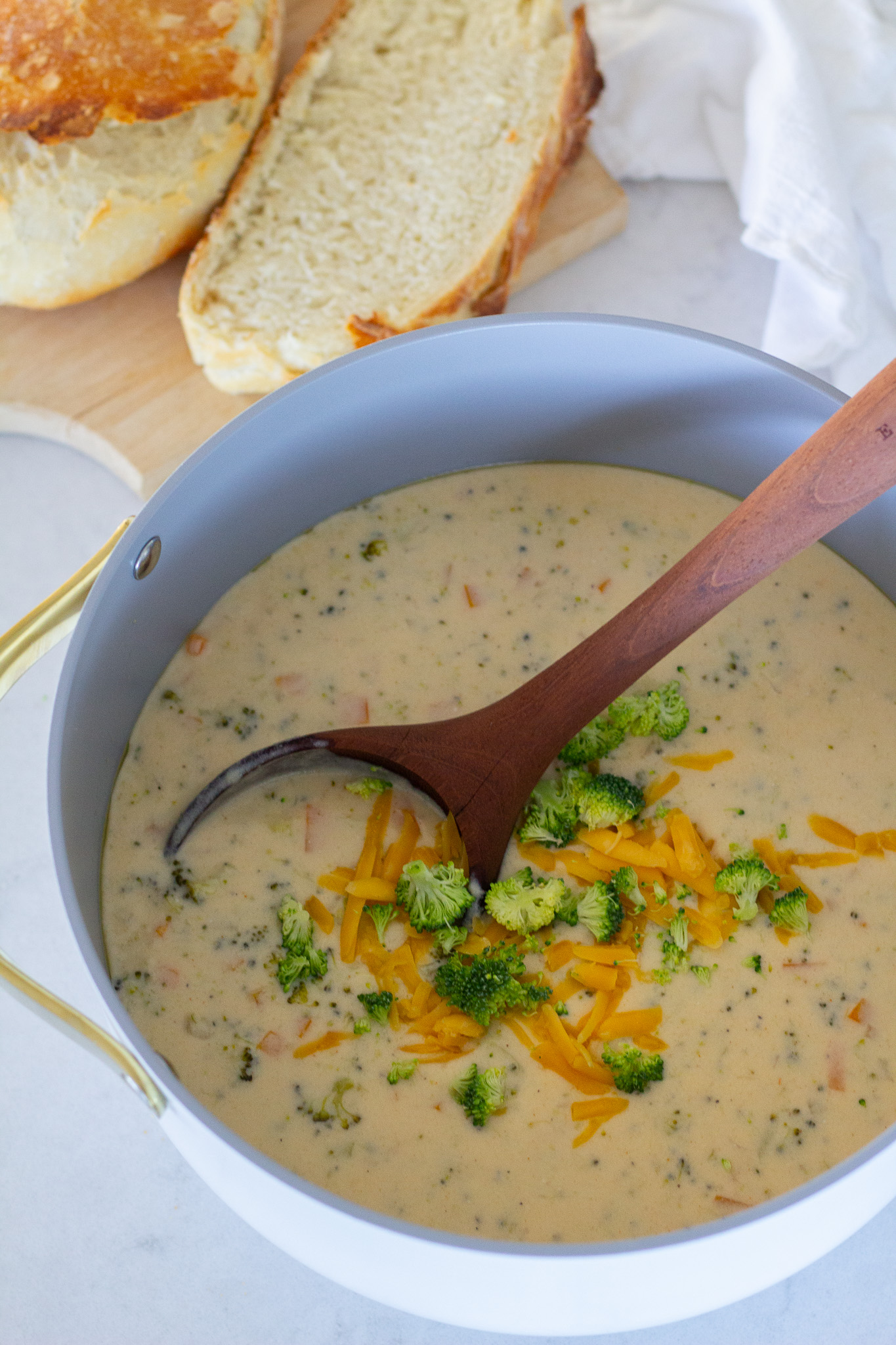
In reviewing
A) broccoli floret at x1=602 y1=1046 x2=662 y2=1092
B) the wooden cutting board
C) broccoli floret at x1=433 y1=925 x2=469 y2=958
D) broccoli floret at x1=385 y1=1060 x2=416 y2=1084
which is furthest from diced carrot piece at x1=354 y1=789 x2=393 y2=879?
the wooden cutting board

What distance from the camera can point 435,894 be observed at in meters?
1.32

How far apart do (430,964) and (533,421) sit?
731 millimetres

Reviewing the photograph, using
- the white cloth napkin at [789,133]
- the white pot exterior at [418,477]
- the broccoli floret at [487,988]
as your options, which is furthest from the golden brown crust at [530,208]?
the broccoli floret at [487,988]

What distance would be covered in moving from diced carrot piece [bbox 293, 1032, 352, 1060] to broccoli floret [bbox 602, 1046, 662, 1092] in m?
0.29

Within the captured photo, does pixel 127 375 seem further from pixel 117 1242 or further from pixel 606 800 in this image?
pixel 117 1242

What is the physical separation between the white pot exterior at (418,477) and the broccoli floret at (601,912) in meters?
0.37

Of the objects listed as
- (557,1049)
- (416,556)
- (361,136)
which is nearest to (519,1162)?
(557,1049)

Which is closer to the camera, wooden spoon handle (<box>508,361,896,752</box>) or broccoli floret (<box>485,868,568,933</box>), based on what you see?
wooden spoon handle (<box>508,361,896,752</box>)

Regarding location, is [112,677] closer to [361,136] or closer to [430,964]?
[430,964]

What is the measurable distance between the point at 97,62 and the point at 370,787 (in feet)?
4.04

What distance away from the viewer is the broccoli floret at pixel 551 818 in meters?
1.40

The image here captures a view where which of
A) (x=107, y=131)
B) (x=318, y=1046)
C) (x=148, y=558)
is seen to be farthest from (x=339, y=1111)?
(x=107, y=131)

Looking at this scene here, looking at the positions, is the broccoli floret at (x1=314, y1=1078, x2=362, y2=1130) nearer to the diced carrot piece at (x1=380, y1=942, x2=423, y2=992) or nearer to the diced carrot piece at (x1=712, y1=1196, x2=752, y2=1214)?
the diced carrot piece at (x1=380, y1=942, x2=423, y2=992)

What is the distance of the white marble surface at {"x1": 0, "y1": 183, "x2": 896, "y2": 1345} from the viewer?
148 centimetres
